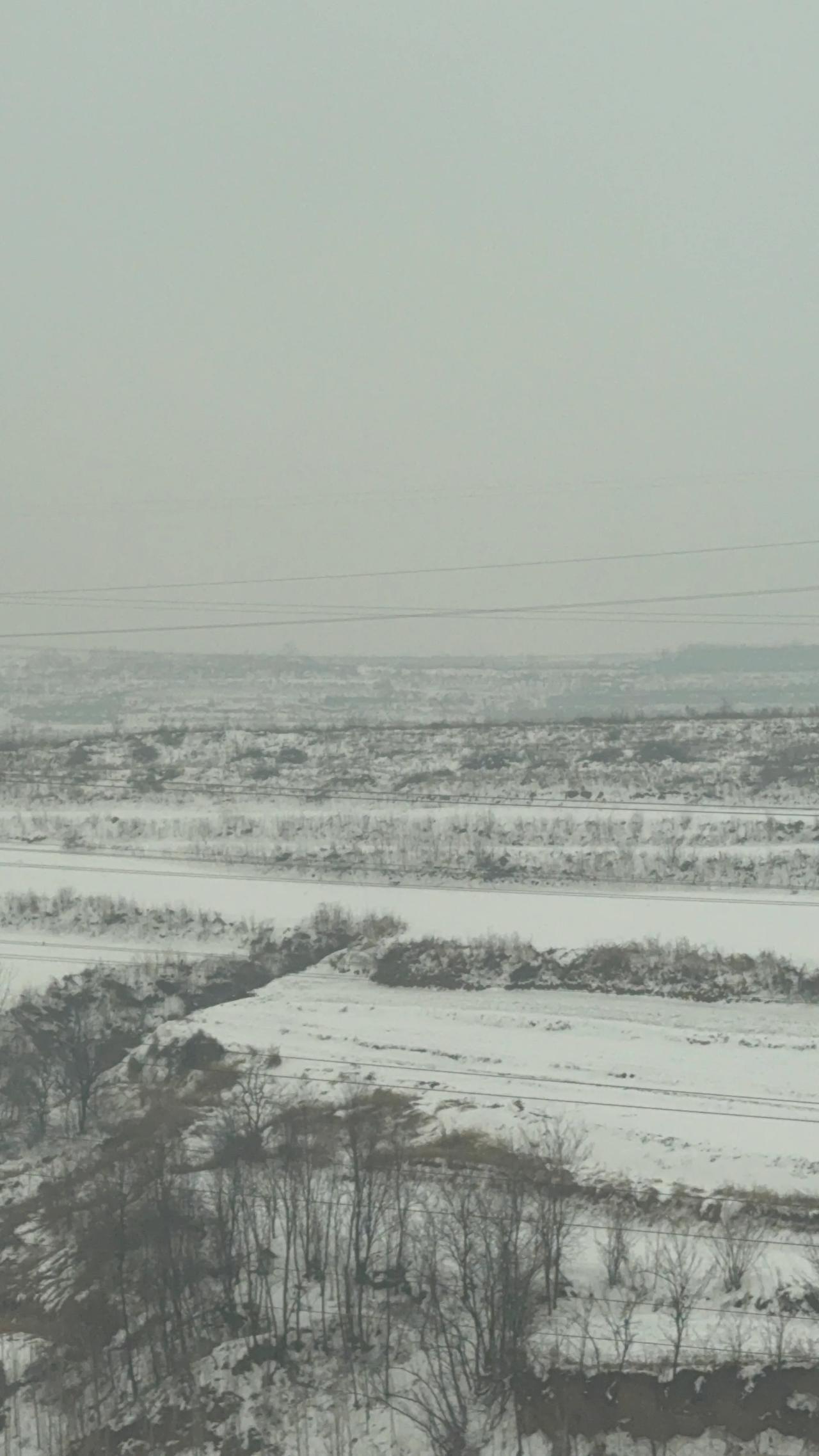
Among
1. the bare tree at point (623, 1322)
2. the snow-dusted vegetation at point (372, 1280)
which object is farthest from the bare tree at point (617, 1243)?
the bare tree at point (623, 1322)

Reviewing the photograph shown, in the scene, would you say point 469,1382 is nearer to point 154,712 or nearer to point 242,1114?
point 242,1114

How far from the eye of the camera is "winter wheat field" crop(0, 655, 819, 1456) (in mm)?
8891

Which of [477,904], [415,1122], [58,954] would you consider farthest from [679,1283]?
[58,954]

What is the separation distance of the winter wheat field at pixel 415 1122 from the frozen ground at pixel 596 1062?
0.04m

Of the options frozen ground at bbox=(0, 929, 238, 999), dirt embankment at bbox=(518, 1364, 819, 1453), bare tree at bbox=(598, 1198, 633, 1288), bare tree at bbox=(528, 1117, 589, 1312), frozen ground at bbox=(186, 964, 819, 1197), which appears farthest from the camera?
frozen ground at bbox=(0, 929, 238, 999)

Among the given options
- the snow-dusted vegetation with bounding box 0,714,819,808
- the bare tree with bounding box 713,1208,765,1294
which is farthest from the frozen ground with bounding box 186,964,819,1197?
the snow-dusted vegetation with bounding box 0,714,819,808

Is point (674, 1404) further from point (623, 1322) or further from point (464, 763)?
point (464, 763)

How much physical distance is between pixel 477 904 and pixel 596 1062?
4366 mm

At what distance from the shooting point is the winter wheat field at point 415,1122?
29.2 ft

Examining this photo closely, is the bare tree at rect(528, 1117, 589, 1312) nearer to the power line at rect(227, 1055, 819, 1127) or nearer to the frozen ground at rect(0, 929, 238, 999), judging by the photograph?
the power line at rect(227, 1055, 819, 1127)

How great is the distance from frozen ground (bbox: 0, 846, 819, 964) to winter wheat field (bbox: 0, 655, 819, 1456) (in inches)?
2.8

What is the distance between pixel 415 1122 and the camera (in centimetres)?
1143

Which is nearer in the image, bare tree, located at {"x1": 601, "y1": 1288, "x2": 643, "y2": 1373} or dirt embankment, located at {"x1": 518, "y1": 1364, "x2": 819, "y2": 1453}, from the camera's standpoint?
dirt embankment, located at {"x1": 518, "y1": 1364, "x2": 819, "y2": 1453}

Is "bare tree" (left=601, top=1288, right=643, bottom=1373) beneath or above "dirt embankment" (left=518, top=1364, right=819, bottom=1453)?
above
